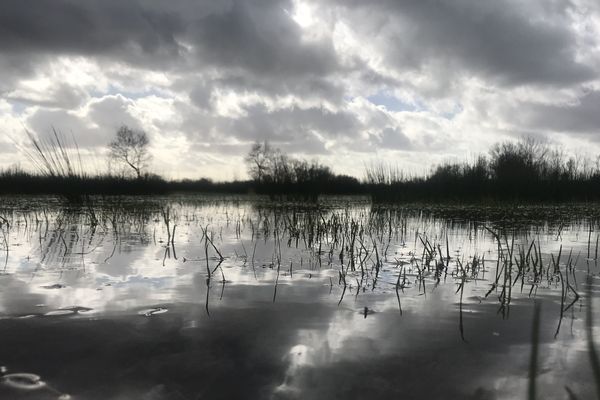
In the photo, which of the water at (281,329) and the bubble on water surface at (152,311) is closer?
the water at (281,329)

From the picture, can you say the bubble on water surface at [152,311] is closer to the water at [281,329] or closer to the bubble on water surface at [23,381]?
the water at [281,329]

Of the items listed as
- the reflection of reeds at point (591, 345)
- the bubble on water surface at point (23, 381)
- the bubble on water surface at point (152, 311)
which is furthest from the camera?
the bubble on water surface at point (152, 311)

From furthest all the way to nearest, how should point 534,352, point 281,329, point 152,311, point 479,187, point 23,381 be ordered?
point 479,187
point 152,311
point 281,329
point 534,352
point 23,381

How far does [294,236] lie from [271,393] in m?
4.82

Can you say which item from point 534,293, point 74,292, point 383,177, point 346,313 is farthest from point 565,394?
point 383,177

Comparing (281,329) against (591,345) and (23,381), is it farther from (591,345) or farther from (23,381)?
(591,345)

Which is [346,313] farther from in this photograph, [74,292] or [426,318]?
[74,292]

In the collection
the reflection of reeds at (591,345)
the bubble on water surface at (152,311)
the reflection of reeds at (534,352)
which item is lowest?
the bubble on water surface at (152,311)

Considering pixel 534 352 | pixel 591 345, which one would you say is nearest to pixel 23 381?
pixel 534 352

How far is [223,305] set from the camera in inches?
108

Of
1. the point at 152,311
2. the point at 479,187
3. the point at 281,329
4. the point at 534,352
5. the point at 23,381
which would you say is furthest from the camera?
the point at 479,187

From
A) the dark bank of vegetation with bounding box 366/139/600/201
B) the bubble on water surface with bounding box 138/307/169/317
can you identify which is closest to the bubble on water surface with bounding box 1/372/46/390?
the bubble on water surface with bounding box 138/307/169/317

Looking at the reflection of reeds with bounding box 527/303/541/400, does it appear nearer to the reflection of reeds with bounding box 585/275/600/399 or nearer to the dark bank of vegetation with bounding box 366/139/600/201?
the reflection of reeds with bounding box 585/275/600/399

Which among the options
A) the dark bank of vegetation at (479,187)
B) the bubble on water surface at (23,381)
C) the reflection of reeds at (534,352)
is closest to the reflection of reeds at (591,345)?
the reflection of reeds at (534,352)
